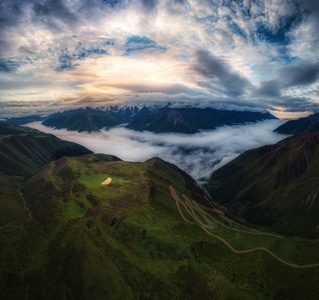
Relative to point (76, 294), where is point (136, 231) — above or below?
above

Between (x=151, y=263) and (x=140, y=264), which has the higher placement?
(x=151, y=263)

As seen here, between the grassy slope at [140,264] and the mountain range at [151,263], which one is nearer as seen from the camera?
the grassy slope at [140,264]

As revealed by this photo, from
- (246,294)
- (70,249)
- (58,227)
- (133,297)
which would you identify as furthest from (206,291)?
(58,227)

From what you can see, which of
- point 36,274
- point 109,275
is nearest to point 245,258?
point 109,275

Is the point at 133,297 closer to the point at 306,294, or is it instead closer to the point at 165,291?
the point at 165,291

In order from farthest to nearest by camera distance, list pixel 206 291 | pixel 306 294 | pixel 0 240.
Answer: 1. pixel 0 240
2. pixel 206 291
3. pixel 306 294

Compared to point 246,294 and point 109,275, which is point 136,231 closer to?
point 109,275

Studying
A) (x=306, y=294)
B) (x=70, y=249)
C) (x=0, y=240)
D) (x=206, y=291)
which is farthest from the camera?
(x=0, y=240)

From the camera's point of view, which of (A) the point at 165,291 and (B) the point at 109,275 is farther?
(B) the point at 109,275

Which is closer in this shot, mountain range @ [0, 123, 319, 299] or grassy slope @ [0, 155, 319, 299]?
grassy slope @ [0, 155, 319, 299]
